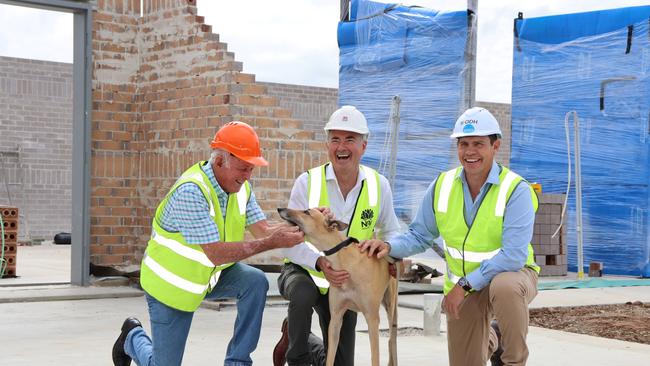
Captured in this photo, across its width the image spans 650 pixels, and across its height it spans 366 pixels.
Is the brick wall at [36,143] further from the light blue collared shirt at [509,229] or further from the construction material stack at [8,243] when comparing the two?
the light blue collared shirt at [509,229]

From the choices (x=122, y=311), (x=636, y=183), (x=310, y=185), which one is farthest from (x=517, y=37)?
(x=310, y=185)

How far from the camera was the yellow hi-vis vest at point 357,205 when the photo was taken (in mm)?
5652

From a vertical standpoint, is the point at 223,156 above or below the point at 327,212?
above

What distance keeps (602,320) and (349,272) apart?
4945 mm

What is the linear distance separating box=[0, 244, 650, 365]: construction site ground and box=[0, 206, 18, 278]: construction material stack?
103 cm

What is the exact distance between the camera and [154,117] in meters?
11.5

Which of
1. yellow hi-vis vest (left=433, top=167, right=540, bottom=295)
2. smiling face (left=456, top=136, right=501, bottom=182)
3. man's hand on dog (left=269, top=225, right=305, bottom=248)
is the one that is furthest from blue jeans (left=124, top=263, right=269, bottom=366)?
smiling face (left=456, top=136, right=501, bottom=182)

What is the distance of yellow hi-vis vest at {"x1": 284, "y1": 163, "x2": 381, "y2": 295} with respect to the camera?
5652 millimetres

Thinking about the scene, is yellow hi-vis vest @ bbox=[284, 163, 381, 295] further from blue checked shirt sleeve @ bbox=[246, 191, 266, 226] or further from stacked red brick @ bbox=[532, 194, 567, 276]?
stacked red brick @ bbox=[532, 194, 567, 276]

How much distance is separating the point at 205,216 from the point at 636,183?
10270 mm

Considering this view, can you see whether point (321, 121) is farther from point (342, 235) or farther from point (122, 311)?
point (342, 235)

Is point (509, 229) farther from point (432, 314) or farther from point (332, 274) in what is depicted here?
point (432, 314)

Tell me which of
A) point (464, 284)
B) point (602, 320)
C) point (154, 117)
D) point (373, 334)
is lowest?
point (602, 320)

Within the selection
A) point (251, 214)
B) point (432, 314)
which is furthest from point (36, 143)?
point (251, 214)
